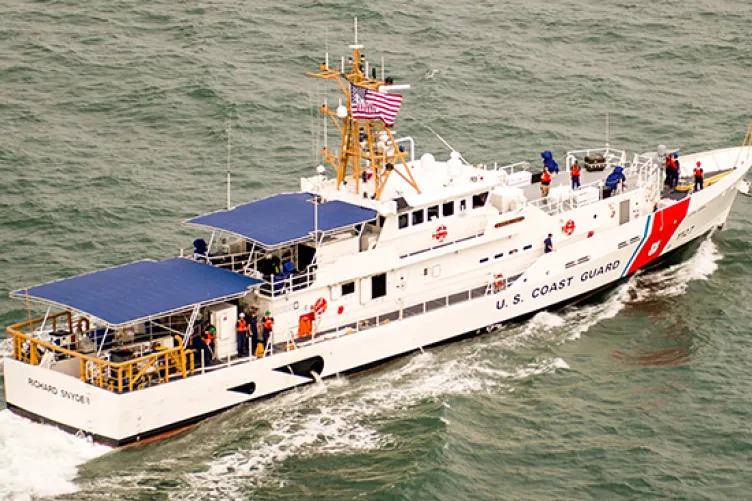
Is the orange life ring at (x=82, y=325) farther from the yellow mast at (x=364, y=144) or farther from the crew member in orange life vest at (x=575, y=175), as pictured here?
the crew member in orange life vest at (x=575, y=175)

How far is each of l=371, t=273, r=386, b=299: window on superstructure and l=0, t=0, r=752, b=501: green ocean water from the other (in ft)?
6.89

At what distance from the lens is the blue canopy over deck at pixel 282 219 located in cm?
4281

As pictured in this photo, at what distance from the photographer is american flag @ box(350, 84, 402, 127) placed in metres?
43.9

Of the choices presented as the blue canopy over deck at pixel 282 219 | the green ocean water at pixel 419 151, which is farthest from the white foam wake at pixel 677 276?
the blue canopy over deck at pixel 282 219

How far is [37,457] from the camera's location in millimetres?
38875

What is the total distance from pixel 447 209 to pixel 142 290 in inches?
408

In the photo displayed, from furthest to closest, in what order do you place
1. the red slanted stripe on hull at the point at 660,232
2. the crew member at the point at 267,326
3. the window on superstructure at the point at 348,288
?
1. the red slanted stripe on hull at the point at 660,232
2. the window on superstructure at the point at 348,288
3. the crew member at the point at 267,326

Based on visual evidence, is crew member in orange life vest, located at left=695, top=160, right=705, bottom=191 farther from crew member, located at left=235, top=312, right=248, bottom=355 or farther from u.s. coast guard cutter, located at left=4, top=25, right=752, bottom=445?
crew member, located at left=235, top=312, right=248, bottom=355

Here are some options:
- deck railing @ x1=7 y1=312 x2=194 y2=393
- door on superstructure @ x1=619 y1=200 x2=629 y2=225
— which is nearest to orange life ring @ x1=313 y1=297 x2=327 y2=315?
deck railing @ x1=7 y1=312 x2=194 y2=393

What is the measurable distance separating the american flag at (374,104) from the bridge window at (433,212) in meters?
3.21

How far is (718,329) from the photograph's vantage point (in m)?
46.9

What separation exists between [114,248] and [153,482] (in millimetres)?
14113

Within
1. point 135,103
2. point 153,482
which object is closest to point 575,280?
point 153,482

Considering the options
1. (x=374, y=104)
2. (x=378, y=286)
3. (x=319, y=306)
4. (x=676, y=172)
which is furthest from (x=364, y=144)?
(x=676, y=172)
